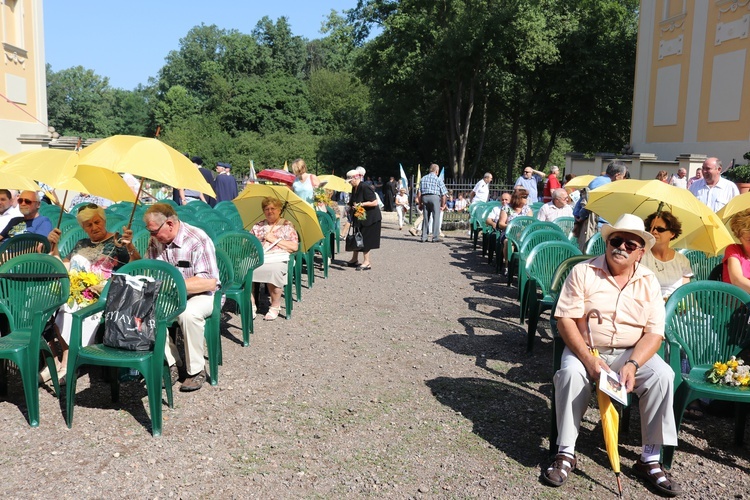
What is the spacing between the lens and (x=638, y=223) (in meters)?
4.40

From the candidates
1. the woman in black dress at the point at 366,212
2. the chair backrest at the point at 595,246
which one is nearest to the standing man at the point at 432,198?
the woman in black dress at the point at 366,212

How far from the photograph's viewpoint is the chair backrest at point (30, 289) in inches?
203

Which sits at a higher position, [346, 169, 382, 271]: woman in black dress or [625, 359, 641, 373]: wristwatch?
[346, 169, 382, 271]: woman in black dress

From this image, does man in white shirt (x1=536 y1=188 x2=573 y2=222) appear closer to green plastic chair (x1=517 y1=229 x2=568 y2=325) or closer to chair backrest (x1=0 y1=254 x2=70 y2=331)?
green plastic chair (x1=517 y1=229 x2=568 y2=325)

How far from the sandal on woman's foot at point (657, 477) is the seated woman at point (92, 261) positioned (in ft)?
12.5

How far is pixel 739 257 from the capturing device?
511cm

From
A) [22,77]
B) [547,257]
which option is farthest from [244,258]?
[22,77]

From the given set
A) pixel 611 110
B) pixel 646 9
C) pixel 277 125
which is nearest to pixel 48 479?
pixel 646 9

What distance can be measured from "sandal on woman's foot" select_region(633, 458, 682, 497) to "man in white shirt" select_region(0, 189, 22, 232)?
594cm

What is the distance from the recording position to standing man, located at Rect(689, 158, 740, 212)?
903 centimetres

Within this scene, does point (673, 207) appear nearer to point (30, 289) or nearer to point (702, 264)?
point (702, 264)

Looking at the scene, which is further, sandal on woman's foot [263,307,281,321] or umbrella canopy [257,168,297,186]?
umbrella canopy [257,168,297,186]

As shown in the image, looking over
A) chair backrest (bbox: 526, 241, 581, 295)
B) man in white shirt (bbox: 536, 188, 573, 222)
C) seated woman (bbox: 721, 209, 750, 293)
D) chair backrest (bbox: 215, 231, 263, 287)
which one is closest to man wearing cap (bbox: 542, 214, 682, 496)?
seated woman (bbox: 721, 209, 750, 293)

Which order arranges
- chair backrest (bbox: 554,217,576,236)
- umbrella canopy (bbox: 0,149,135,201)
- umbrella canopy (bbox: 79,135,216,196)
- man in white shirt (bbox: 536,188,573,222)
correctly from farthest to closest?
man in white shirt (bbox: 536,188,573,222) < chair backrest (bbox: 554,217,576,236) < umbrella canopy (bbox: 0,149,135,201) < umbrella canopy (bbox: 79,135,216,196)
